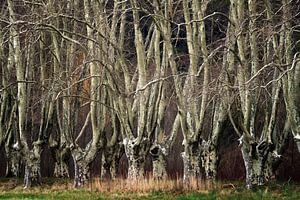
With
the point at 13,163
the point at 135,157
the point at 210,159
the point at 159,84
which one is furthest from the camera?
the point at 13,163

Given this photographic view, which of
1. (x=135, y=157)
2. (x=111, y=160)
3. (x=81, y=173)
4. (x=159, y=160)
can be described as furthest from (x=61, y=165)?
(x=135, y=157)

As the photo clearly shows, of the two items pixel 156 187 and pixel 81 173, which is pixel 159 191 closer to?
pixel 156 187

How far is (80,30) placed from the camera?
71.2ft

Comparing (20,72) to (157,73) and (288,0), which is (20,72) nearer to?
(157,73)

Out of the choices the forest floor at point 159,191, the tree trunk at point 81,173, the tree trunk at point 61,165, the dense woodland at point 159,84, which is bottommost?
the forest floor at point 159,191

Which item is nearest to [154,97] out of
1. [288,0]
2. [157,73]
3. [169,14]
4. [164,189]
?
[157,73]

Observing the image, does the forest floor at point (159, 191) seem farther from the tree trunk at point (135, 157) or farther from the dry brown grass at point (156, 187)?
the tree trunk at point (135, 157)

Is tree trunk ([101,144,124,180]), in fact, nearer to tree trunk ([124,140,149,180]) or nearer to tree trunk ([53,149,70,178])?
tree trunk ([53,149,70,178])

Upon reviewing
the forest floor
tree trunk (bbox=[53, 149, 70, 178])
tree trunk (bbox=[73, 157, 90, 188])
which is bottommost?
the forest floor

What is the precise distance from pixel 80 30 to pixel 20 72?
12.7 feet

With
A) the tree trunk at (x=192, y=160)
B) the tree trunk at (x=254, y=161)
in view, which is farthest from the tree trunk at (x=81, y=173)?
the tree trunk at (x=254, y=161)

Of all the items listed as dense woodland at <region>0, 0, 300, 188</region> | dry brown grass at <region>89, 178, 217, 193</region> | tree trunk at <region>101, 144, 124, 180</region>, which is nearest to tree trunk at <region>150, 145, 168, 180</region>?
dense woodland at <region>0, 0, 300, 188</region>

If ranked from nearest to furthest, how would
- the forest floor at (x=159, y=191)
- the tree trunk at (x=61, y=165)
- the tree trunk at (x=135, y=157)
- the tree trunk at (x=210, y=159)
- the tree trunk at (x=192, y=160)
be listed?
the forest floor at (x=159, y=191)
the tree trunk at (x=192, y=160)
the tree trunk at (x=135, y=157)
the tree trunk at (x=210, y=159)
the tree trunk at (x=61, y=165)

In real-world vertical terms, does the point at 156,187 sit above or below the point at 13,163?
below
